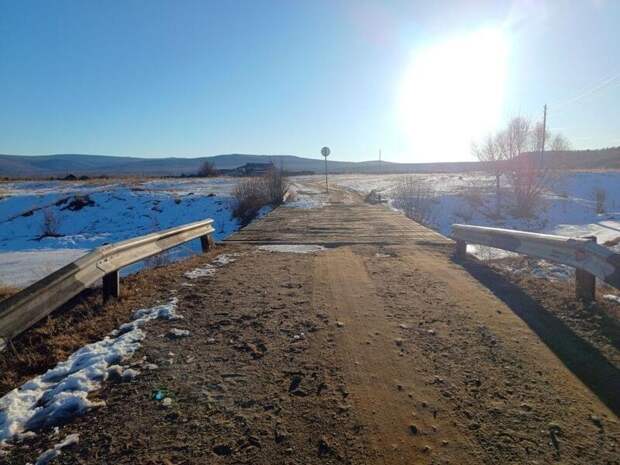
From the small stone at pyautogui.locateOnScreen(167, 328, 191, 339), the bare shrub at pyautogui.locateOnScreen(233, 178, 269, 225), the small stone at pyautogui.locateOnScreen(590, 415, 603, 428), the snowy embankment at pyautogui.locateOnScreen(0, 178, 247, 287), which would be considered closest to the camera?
the small stone at pyautogui.locateOnScreen(590, 415, 603, 428)

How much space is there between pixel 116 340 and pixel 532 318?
4238 millimetres

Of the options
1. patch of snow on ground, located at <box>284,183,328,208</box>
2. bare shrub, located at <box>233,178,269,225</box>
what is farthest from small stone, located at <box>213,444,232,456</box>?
bare shrub, located at <box>233,178,269,225</box>

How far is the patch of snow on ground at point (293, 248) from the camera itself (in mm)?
8156

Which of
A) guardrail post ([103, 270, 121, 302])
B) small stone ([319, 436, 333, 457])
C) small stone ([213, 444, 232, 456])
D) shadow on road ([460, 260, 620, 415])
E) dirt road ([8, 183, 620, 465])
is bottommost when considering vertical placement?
small stone ([213, 444, 232, 456])

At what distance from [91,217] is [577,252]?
2942 cm

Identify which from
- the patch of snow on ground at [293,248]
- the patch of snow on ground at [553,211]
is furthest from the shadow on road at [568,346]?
the patch of snow on ground at [553,211]

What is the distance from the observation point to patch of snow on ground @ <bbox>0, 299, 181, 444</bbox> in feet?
7.92

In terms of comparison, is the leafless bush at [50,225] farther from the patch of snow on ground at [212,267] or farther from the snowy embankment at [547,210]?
the snowy embankment at [547,210]

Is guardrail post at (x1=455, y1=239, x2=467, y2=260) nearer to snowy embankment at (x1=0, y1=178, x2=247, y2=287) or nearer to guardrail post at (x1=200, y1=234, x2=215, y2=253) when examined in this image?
guardrail post at (x1=200, y1=234, x2=215, y2=253)

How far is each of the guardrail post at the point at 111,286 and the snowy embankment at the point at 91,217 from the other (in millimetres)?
13680

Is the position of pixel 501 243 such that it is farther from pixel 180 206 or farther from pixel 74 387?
pixel 180 206

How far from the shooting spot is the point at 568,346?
3.41 meters

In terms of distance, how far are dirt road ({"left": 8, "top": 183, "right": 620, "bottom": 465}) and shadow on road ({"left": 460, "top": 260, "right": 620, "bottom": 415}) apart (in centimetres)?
2

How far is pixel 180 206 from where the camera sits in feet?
92.5
